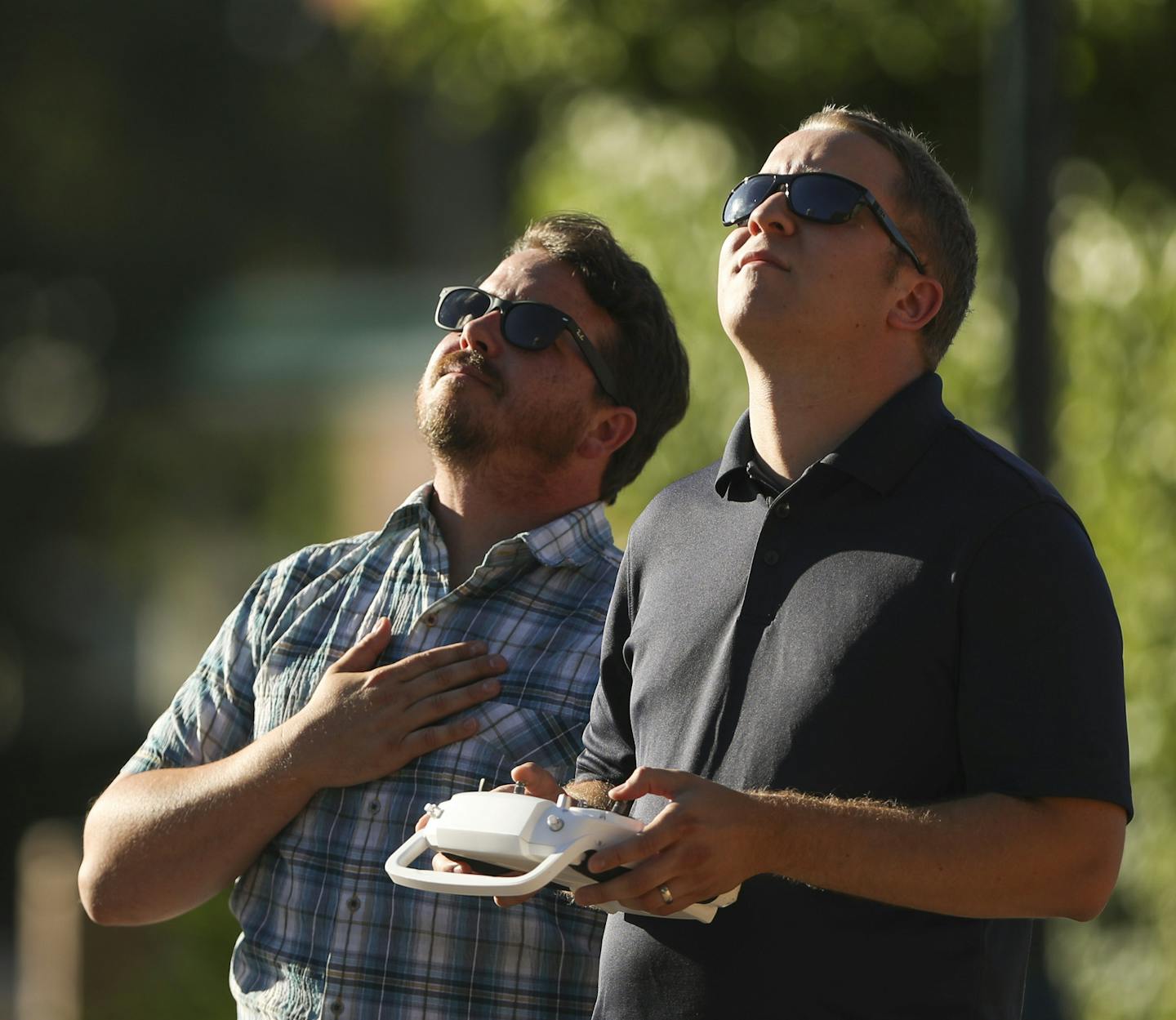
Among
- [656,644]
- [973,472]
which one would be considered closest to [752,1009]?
[656,644]

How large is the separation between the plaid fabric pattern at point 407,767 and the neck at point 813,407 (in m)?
0.69

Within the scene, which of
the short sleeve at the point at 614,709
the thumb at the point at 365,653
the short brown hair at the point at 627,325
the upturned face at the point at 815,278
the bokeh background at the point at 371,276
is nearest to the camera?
the upturned face at the point at 815,278

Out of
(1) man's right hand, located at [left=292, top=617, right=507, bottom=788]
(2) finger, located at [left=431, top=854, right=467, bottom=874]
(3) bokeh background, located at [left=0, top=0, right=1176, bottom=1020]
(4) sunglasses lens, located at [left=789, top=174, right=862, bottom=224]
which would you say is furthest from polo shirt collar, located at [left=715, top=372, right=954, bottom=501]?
(3) bokeh background, located at [left=0, top=0, right=1176, bottom=1020]

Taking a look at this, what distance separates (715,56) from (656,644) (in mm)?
4100

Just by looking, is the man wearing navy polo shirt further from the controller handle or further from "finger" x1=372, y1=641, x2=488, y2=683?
"finger" x1=372, y1=641, x2=488, y2=683

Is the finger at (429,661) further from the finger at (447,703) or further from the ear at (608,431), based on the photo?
the ear at (608,431)

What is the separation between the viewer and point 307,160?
20.0m

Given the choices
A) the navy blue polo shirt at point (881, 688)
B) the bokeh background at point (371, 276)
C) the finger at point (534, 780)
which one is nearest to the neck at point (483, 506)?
the navy blue polo shirt at point (881, 688)

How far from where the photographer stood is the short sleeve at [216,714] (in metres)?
3.24

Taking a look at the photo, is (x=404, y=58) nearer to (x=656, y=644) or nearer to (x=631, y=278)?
(x=631, y=278)

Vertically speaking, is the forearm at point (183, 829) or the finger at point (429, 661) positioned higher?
the finger at point (429, 661)

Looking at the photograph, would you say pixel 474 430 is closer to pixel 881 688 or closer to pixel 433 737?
pixel 433 737

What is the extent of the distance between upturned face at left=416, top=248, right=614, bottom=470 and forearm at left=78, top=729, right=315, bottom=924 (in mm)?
684

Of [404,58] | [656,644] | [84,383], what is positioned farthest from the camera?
[84,383]
